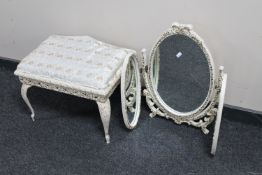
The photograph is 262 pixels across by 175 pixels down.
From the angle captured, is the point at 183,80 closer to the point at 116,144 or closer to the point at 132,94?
the point at 132,94

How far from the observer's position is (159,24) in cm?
173

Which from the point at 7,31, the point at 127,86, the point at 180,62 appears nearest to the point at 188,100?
the point at 180,62

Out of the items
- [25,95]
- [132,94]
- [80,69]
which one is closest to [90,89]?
[80,69]

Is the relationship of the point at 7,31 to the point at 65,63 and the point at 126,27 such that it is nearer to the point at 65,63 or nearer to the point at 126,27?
the point at 65,63

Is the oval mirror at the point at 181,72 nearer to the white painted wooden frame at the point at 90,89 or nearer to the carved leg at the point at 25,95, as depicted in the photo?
the white painted wooden frame at the point at 90,89

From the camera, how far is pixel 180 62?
171 cm

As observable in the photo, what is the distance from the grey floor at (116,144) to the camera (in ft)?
5.57

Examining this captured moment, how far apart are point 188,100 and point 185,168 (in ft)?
1.15

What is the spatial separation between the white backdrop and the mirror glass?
9cm

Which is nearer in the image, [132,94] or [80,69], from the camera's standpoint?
[80,69]

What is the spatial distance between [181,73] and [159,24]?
0.27 m

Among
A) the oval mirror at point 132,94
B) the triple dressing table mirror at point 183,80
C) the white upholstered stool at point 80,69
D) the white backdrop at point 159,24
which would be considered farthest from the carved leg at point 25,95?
the triple dressing table mirror at point 183,80

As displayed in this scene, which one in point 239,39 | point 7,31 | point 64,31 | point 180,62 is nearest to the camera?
point 239,39

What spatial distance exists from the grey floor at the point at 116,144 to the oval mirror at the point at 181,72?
148mm
